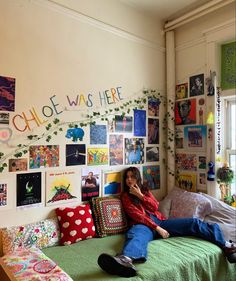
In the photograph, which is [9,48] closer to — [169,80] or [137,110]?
[137,110]

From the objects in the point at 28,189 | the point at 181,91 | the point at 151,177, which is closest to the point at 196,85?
the point at 181,91

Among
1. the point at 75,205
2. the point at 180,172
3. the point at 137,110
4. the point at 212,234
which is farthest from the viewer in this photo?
the point at 180,172

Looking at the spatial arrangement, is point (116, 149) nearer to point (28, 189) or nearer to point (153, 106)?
point (153, 106)

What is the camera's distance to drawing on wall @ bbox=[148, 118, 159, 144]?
2924 mm

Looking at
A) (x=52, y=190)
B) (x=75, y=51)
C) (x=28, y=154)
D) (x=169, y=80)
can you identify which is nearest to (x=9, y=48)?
(x=75, y=51)

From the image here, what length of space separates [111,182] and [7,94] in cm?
127

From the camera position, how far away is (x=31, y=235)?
1966 millimetres

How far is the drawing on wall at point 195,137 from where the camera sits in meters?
2.79

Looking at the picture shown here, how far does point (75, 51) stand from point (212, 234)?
201cm

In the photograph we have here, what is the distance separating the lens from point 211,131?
2713mm

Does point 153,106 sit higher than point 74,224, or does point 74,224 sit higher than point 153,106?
point 153,106

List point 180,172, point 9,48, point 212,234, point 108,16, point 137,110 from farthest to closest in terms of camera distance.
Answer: point 180,172 → point 137,110 → point 108,16 → point 212,234 → point 9,48

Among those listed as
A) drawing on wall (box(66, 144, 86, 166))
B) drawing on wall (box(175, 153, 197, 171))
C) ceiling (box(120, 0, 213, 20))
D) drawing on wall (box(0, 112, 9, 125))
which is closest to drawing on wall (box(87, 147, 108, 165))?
drawing on wall (box(66, 144, 86, 166))

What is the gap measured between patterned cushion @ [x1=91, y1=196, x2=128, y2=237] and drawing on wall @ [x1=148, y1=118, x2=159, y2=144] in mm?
862
